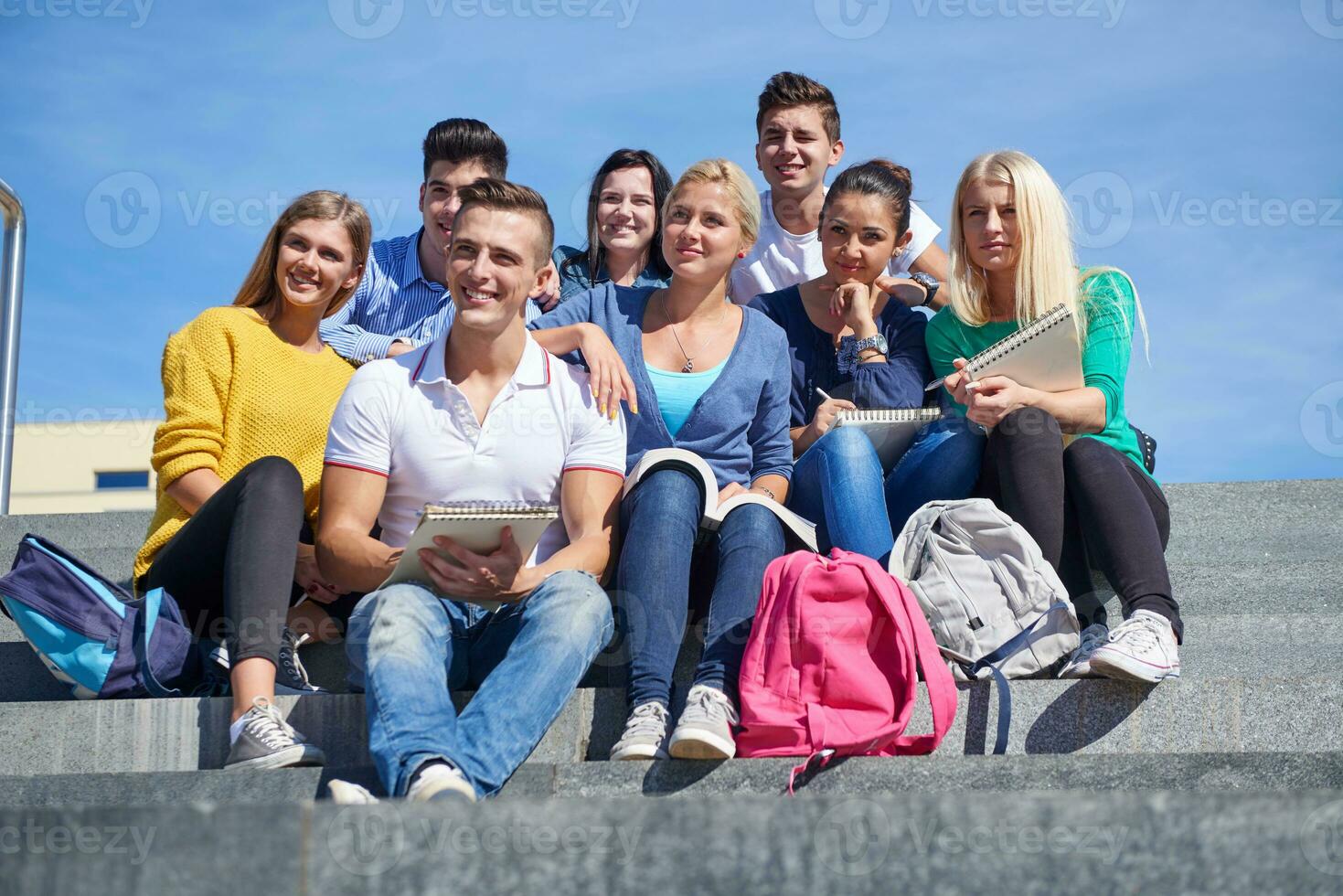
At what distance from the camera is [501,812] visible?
4.84 feet

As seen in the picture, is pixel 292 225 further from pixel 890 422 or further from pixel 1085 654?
pixel 1085 654

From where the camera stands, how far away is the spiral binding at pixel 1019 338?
123 inches

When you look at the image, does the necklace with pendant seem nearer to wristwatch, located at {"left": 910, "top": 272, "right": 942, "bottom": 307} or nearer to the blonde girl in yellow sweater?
wristwatch, located at {"left": 910, "top": 272, "right": 942, "bottom": 307}

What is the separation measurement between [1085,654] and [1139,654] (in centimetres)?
15

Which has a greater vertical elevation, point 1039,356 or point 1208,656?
point 1039,356

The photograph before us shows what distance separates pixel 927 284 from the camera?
13.3 feet

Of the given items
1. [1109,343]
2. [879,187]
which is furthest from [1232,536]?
[879,187]

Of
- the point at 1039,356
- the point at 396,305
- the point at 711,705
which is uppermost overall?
the point at 396,305

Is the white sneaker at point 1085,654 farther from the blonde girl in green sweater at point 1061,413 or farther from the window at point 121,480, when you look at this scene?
the window at point 121,480

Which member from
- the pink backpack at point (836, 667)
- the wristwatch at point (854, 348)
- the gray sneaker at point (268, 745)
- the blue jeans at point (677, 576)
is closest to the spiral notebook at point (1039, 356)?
the wristwatch at point (854, 348)

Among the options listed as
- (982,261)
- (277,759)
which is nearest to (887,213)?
(982,261)

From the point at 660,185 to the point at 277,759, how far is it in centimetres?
245

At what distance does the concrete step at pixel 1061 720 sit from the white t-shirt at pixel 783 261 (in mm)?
2009

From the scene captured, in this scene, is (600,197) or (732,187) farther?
(600,197)
